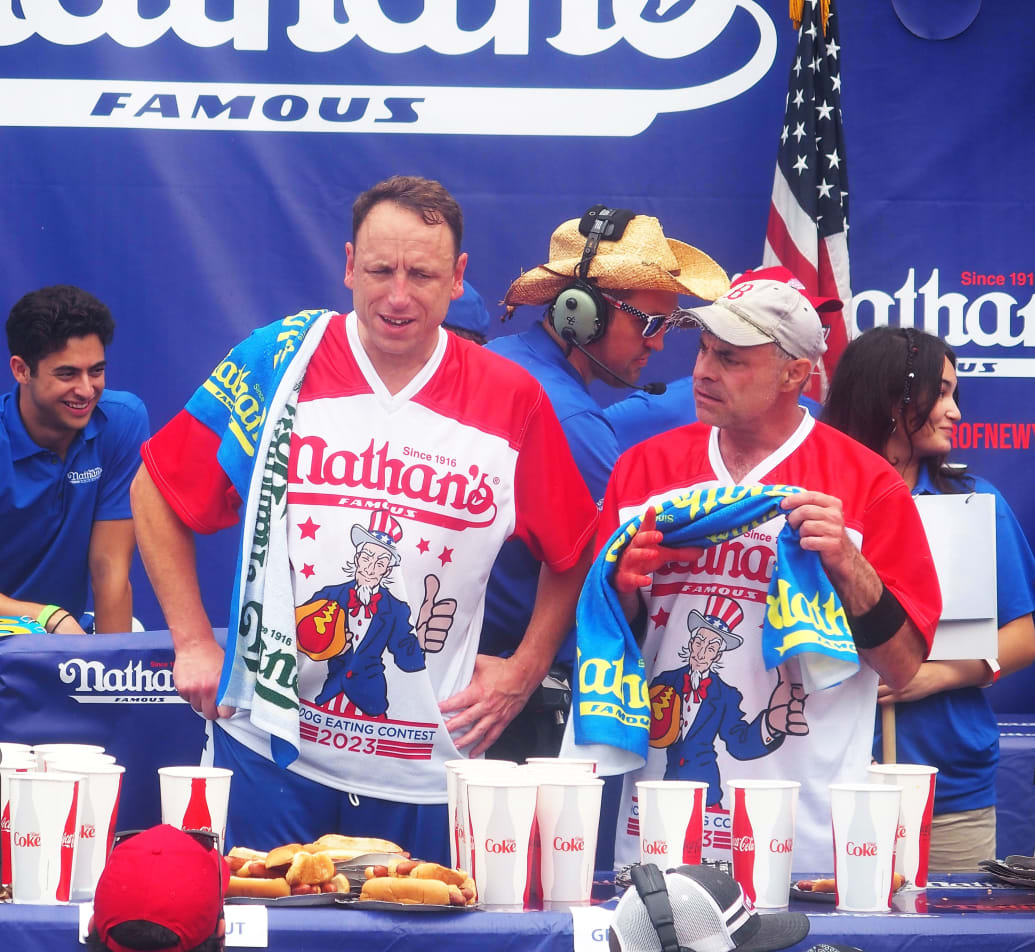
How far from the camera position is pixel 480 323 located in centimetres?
362

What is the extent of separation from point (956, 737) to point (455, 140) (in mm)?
2484

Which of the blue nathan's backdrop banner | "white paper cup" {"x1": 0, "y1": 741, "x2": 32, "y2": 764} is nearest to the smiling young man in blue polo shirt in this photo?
the blue nathan's backdrop banner

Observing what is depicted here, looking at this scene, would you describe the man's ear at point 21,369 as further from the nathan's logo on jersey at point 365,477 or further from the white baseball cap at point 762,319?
the white baseball cap at point 762,319

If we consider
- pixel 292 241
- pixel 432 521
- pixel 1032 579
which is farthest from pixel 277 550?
pixel 292 241

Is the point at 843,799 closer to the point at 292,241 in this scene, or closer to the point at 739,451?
the point at 739,451

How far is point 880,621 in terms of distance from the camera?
93.3 inches

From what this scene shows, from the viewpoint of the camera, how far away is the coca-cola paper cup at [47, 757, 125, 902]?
6.60 feet

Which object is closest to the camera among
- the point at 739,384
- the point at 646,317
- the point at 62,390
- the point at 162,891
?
the point at 162,891

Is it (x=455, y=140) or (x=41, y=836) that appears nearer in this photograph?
(x=41, y=836)

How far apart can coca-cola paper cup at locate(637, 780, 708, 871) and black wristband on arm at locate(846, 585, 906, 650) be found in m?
0.51

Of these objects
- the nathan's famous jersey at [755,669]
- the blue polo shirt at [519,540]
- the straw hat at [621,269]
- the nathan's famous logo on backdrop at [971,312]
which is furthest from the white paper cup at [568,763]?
the nathan's famous logo on backdrop at [971,312]

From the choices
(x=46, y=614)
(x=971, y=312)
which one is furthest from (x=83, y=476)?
(x=971, y=312)

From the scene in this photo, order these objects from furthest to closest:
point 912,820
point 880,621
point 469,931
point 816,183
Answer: point 816,183 < point 880,621 < point 912,820 < point 469,931

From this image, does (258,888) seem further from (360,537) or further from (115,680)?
(115,680)
